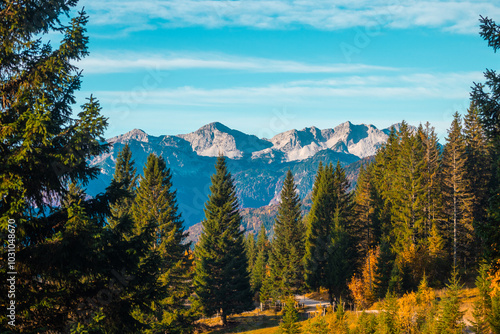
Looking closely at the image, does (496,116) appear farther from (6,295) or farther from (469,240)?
(469,240)

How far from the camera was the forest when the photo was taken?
29.9 feet

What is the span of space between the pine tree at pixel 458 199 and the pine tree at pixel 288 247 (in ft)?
68.7

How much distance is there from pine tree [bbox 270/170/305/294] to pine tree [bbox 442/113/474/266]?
20936 millimetres

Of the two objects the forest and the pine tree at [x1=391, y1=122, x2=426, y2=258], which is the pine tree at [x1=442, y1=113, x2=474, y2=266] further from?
the pine tree at [x1=391, y1=122, x2=426, y2=258]

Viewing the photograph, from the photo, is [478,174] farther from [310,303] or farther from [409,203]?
[310,303]

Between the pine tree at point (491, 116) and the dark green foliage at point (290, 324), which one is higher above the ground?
the pine tree at point (491, 116)

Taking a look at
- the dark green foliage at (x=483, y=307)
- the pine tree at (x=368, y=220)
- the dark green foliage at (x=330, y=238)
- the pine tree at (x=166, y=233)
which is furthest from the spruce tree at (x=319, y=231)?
the dark green foliage at (x=483, y=307)

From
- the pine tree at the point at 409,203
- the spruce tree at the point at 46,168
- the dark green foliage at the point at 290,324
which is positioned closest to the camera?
the spruce tree at the point at 46,168

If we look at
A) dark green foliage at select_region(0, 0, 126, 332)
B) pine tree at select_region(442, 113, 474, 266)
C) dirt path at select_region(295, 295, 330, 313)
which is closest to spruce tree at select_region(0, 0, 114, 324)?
dark green foliage at select_region(0, 0, 126, 332)

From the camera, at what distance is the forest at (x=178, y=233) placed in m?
9.12

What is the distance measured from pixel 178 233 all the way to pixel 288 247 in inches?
886

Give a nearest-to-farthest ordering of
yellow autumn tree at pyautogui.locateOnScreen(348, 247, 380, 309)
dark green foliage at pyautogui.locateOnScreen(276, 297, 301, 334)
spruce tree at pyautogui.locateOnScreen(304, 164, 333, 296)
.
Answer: dark green foliage at pyautogui.locateOnScreen(276, 297, 301, 334) < yellow autumn tree at pyautogui.locateOnScreen(348, 247, 380, 309) < spruce tree at pyautogui.locateOnScreen(304, 164, 333, 296)

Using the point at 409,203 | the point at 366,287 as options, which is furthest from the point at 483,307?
the point at 409,203

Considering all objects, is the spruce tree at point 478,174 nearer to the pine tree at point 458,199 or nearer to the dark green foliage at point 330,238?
the pine tree at point 458,199
